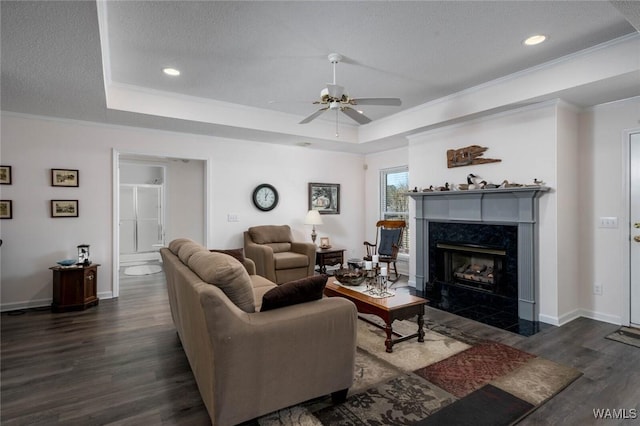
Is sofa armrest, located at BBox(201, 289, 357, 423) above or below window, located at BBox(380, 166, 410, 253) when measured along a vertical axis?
below

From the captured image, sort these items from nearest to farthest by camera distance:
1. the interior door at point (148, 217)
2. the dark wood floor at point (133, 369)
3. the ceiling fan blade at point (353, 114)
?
the dark wood floor at point (133, 369), the ceiling fan blade at point (353, 114), the interior door at point (148, 217)

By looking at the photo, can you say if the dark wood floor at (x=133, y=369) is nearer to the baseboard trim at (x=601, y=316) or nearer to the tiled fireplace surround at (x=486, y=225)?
the baseboard trim at (x=601, y=316)

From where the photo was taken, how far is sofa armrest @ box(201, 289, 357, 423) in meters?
1.71

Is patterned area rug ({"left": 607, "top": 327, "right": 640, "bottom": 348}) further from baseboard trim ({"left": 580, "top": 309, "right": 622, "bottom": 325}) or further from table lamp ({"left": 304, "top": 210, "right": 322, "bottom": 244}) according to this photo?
table lamp ({"left": 304, "top": 210, "right": 322, "bottom": 244})

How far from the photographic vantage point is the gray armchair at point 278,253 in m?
4.98

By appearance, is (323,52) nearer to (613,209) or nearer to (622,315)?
(613,209)

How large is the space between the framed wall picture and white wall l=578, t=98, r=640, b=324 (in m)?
3.96

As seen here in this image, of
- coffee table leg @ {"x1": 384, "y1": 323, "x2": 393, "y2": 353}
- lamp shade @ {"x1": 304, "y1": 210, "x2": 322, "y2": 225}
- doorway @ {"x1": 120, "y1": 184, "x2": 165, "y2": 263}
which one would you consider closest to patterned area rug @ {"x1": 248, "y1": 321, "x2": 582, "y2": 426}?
coffee table leg @ {"x1": 384, "y1": 323, "x2": 393, "y2": 353}

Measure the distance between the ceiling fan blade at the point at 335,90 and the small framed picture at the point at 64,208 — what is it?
3.83 meters

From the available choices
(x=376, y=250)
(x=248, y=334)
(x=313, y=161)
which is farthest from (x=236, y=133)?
(x=248, y=334)

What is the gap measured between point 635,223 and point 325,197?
4510mm

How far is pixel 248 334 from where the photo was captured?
1759 mm

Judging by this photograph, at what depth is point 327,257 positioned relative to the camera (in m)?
5.97

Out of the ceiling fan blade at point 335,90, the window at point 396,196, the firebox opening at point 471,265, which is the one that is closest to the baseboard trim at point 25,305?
the ceiling fan blade at point 335,90
